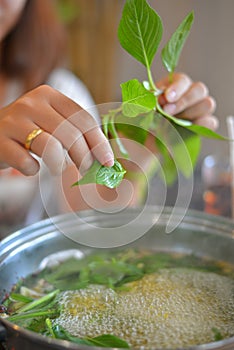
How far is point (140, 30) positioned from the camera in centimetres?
81

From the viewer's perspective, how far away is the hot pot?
0.95m

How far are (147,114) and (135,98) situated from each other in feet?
0.38

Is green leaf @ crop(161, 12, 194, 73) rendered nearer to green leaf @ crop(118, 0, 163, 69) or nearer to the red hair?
green leaf @ crop(118, 0, 163, 69)

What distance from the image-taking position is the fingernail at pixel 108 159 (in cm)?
75

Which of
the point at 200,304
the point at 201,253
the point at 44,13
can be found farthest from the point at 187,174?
the point at 44,13

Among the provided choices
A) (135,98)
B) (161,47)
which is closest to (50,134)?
(135,98)

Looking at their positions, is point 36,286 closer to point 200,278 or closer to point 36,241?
point 36,241

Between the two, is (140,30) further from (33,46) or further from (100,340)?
(33,46)

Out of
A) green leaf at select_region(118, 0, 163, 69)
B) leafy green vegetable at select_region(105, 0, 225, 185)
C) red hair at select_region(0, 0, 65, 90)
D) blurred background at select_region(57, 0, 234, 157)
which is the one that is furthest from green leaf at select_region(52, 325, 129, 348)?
blurred background at select_region(57, 0, 234, 157)

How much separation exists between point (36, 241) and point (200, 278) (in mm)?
323

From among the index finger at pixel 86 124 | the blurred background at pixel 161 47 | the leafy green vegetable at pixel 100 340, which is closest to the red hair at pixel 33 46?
the blurred background at pixel 161 47

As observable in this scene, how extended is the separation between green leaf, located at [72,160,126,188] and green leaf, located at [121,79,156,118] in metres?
0.09

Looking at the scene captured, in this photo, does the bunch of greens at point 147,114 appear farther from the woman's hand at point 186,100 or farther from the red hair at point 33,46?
the red hair at point 33,46

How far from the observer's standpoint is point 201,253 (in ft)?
3.32
